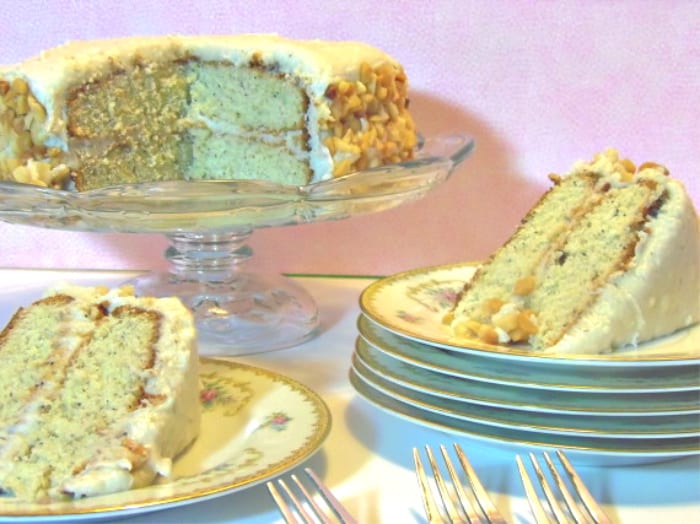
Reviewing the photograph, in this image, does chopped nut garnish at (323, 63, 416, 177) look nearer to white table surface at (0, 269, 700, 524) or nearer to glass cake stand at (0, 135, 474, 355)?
glass cake stand at (0, 135, 474, 355)

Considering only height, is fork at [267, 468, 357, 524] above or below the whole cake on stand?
below

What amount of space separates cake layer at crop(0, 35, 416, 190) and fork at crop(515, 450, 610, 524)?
59 centimetres

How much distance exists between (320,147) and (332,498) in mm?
647

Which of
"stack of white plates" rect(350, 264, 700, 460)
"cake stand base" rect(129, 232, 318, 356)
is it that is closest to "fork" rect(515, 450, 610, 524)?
"stack of white plates" rect(350, 264, 700, 460)

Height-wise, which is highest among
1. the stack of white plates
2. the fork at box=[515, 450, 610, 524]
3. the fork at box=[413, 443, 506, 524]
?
the stack of white plates

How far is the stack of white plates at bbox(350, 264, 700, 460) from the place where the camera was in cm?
88

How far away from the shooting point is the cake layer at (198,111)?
134cm

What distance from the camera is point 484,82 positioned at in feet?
5.35

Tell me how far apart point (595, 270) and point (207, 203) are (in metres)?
0.43

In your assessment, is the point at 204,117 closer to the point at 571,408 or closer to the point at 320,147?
the point at 320,147

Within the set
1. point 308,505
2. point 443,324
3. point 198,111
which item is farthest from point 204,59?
point 308,505

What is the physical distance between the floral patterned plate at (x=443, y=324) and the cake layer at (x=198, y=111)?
22 cm

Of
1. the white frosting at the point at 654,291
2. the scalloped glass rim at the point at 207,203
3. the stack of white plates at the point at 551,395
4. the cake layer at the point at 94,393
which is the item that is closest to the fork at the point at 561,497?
the stack of white plates at the point at 551,395

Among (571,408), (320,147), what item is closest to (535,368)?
(571,408)
